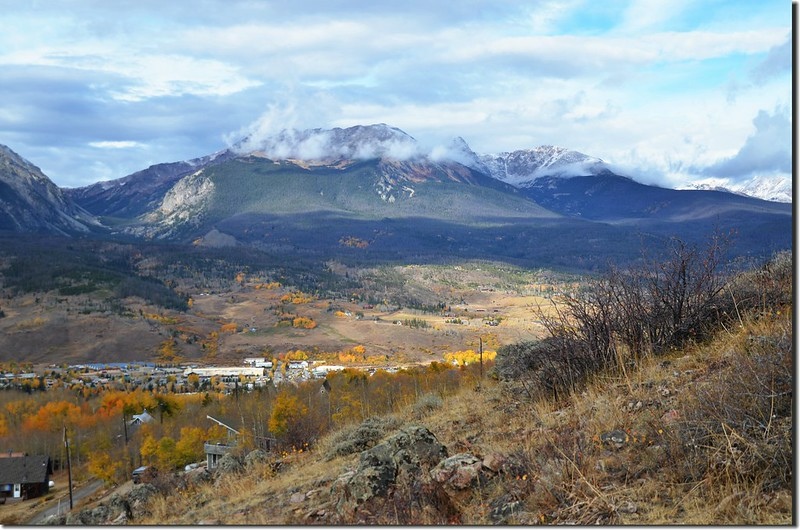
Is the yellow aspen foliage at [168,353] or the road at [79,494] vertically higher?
the road at [79,494]

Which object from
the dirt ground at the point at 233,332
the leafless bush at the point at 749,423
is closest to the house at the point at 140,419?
the dirt ground at the point at 233,332

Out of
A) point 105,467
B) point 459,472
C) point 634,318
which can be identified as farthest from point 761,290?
point 105,467

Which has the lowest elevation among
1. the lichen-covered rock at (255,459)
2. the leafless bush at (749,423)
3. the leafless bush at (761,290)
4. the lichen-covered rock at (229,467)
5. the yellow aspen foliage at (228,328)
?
the yellow aspen foliage at (228,328)

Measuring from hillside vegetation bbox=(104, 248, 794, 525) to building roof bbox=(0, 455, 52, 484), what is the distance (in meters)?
36.1

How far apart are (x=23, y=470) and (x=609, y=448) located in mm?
43053

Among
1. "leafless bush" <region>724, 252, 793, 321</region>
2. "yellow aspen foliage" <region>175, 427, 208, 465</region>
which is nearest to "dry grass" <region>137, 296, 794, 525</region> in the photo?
"leafless bush" <region>724, 252, 793, 321</region>

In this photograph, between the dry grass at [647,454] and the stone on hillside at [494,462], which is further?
the stone on hillside at [494,462]

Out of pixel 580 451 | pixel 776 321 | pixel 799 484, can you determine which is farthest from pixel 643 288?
pixel 799 484

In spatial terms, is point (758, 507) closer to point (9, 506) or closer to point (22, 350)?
point (9, 506)

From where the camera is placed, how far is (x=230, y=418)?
153ft

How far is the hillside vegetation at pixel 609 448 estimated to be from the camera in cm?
466

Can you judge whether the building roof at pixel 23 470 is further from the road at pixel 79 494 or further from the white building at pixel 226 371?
the white building at pixel 226 371

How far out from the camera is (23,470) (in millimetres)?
39375

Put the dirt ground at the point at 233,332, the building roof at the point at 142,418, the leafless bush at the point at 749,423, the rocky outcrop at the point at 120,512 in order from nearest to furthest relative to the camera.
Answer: the leafless bush at the point at 749,423
the rocky outcrop at the point at 120,512
the building roof at the point at 142,418
the dirt ground at the point at 233,332
